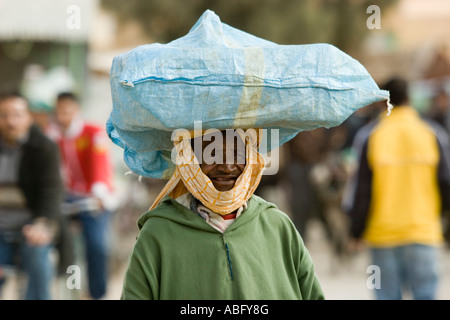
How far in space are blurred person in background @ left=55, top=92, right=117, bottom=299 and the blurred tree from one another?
13.7 metres

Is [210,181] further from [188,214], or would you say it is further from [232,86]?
[232,86]

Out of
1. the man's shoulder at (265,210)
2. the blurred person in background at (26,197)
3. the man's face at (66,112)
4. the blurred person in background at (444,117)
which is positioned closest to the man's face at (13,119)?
the blurred person in background at (26,197)

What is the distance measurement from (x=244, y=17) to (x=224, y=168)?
19695 millimetres

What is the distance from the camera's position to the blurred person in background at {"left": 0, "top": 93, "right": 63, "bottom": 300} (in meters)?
6.57

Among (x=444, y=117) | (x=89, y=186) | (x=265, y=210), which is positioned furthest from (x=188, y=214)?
(x=444, y=117)

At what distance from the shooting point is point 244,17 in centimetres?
2244

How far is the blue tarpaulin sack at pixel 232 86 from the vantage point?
2951 millimetres

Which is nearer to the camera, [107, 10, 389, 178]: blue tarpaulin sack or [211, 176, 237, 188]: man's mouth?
[107, 10, 389, 178]: blue tarpaulin sack

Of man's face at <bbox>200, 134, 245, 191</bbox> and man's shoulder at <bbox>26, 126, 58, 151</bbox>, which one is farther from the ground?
man's shoulder at <bbox>26, 126, 58, 151</bbox>

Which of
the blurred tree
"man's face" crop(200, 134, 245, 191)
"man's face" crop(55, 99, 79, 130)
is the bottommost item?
"man's face" crop(200, 134, 245, 191)

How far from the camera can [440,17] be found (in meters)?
45.0

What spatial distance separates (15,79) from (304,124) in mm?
11655

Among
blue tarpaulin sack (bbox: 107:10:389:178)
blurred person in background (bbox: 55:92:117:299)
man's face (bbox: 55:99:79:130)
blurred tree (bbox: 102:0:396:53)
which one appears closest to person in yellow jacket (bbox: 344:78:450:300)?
blurred person in background (bbox: 55:92:117:299)

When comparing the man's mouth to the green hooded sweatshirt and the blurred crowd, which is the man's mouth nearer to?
the green hooded sweatshirt
